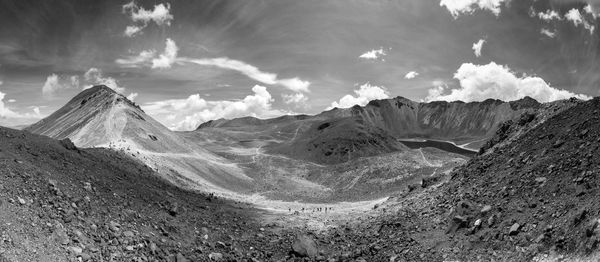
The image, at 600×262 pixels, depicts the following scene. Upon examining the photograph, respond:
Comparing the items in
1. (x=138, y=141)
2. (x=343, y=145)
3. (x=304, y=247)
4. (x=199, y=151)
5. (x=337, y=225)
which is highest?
(x=343, y=145)

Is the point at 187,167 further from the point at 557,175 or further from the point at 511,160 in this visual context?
the point at 557,175

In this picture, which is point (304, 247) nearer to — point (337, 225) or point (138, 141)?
→ point (337, 225)

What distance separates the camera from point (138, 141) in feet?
205

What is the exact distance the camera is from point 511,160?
1061 inches

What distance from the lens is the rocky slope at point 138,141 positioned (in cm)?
5381

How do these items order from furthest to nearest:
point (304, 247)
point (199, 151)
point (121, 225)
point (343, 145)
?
point (343, 145) < point (199, 151) < point (304, 247) < point (121, 225)

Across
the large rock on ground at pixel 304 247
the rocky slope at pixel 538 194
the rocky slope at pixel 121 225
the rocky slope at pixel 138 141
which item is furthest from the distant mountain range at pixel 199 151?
the large rock on ground at pixel 304 247

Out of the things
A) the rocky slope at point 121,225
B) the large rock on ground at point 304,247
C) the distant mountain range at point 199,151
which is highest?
the distant mountain range at point 199,151

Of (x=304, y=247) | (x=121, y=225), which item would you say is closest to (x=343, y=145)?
(x=304, y=247)

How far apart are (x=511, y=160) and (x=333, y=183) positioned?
1747 inches

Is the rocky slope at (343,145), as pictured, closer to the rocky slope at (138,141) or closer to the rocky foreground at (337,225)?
the rocky slope at (138,141)

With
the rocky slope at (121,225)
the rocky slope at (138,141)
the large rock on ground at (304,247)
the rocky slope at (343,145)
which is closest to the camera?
the rocky slope at (121,225)

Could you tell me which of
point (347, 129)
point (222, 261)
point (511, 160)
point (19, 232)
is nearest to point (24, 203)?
point (19, 232)

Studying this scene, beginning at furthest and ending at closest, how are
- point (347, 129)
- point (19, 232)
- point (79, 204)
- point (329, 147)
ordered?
point (347, 129) → point (329, 147) → point (79, 204) → point (19, 232)
